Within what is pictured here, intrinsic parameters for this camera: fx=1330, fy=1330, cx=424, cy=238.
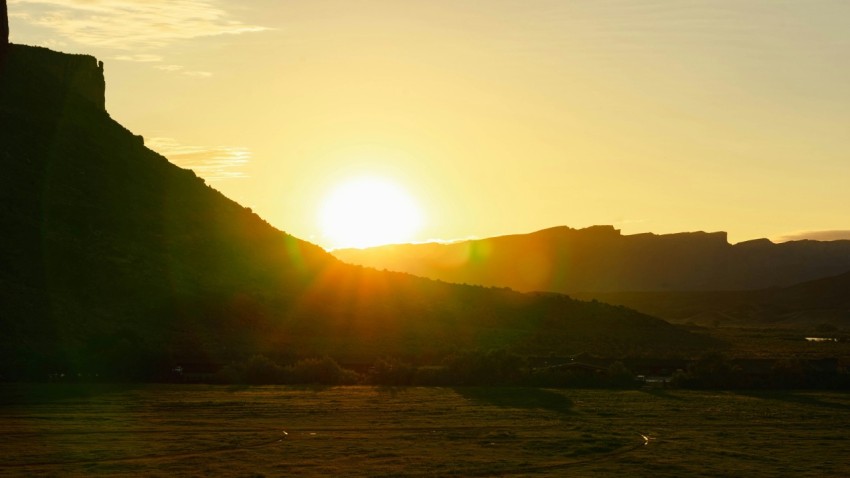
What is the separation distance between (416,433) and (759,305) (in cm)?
14476

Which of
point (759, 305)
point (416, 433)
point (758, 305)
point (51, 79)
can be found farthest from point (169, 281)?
point (759, 305)

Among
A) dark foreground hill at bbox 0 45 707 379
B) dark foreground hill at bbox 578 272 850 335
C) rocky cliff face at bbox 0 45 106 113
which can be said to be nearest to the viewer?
dark foreground hill at bbox 0 45 707 379

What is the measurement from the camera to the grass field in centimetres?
2848

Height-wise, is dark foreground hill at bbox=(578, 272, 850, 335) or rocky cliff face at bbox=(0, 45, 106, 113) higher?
rocky cliff face at bbox=(0, 45, 106, 113)

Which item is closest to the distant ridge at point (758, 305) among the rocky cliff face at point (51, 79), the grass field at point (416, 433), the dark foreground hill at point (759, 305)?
the dark foreground hill at point (759, 305)

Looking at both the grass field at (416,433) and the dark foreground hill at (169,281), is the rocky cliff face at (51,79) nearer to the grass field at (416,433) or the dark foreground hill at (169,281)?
the dark foreground hill at (169,281)

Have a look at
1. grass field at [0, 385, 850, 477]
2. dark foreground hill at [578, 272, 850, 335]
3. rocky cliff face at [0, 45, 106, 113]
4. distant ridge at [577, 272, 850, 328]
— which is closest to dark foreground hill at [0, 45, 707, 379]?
rocky cliff face at [0, 45, 106, 113]

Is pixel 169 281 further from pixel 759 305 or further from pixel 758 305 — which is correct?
pixel 759 305

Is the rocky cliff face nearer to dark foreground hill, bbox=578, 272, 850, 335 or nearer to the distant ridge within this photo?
the distant ridge

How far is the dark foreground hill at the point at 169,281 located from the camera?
7312 centimetres

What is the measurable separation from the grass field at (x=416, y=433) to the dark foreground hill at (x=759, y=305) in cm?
10461

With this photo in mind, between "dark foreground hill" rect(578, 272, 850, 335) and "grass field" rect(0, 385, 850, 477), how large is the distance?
105m

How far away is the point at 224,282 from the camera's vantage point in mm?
84812

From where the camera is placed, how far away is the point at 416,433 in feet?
115
